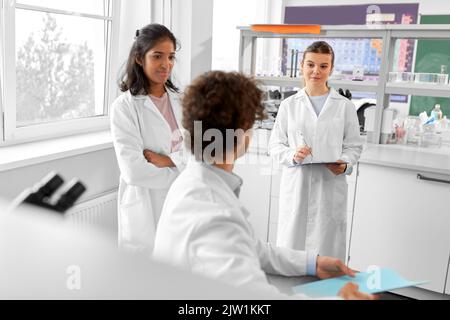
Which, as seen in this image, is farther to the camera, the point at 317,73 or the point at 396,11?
the point at 396,11

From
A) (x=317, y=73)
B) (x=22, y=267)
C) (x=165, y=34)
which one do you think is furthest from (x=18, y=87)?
(x=22, y=267)

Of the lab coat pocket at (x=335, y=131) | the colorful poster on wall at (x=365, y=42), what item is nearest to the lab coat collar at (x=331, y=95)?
the lab coat pocket at (x=335, y=131)

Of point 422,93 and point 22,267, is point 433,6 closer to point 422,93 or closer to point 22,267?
point 422,93

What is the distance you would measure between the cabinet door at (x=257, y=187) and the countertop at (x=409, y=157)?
0.65 metres

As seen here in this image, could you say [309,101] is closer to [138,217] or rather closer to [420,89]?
[420,89]

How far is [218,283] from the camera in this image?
0.33 m

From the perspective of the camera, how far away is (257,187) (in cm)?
295

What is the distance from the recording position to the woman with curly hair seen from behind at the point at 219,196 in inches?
30.8

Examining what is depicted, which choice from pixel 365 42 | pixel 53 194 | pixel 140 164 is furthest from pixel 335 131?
pixel 365 42

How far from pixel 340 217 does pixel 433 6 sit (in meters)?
3.04

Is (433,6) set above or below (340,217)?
above

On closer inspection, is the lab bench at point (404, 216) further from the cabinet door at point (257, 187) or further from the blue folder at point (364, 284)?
the blue folder at point (364, 284)

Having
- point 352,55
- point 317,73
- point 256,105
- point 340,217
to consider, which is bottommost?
point 340,217

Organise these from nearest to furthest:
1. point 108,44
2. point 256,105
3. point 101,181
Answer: point 256,105 < point 101,181 < point 108,44
